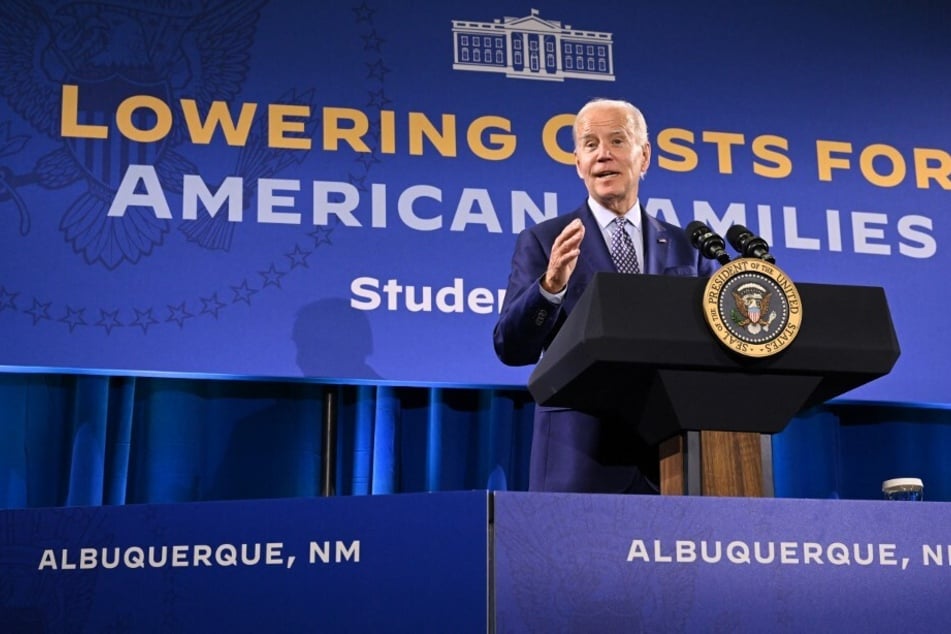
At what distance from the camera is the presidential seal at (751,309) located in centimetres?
147

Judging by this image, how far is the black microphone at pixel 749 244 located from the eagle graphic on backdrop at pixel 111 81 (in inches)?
70.9

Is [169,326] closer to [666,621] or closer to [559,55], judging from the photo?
[559,55]

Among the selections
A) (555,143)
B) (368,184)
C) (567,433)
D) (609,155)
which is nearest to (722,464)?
(567,433)

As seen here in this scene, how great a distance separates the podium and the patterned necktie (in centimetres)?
63

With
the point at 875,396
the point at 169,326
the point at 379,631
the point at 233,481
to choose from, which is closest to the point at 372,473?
the point at 233,481

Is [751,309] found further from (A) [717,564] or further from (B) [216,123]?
(B) [216,123]

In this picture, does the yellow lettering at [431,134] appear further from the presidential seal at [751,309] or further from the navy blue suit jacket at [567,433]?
the presidential seal at [751,309]

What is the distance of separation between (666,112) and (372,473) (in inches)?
48.9

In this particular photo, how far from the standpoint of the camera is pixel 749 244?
5.37 ft

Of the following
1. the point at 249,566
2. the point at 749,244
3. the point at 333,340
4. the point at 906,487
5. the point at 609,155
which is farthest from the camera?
the point at 333,340

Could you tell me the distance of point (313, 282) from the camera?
326cm

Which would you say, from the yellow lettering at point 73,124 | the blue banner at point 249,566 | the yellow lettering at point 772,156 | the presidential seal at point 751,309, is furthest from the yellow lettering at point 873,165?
the blue banner at point 249,566

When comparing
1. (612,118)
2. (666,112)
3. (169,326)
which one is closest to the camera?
(612,118)

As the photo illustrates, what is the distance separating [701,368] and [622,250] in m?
0.76
